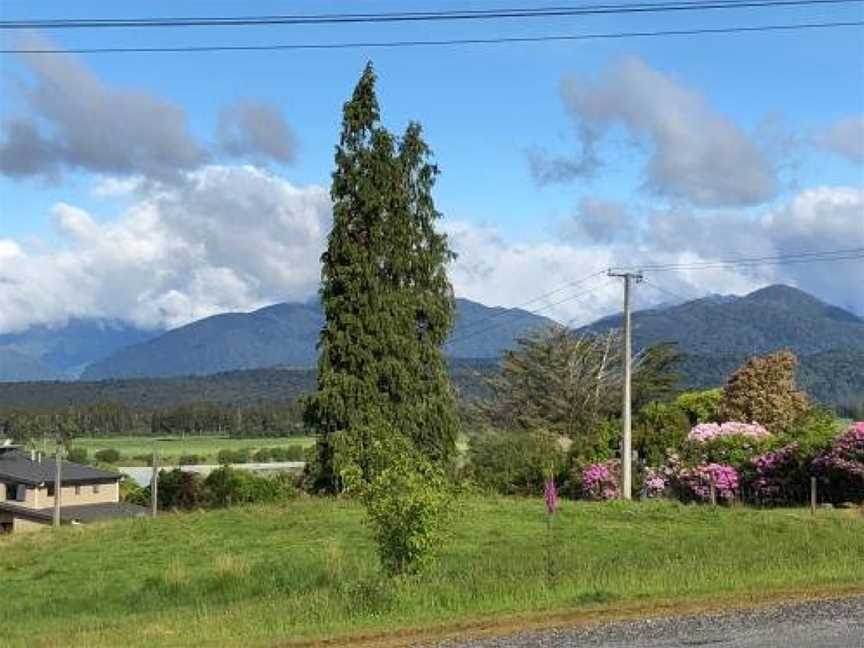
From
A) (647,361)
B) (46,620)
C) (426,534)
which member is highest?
(647,361)

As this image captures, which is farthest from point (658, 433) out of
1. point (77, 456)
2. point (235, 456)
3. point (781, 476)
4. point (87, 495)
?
point (235, 456)

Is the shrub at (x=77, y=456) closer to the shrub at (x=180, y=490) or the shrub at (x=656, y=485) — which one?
the shrub at (x=180, y=490)

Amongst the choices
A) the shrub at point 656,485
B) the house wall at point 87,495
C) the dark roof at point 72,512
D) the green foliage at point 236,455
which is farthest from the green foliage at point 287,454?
the shrub at point 656,485

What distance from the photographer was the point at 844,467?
33375mm

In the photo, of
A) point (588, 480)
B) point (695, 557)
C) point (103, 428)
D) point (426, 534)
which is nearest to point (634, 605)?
point (426, 534)

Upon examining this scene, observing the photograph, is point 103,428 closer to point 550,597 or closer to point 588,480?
point 588,480

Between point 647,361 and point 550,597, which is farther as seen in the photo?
point 647,361

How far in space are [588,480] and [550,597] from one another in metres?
27.8

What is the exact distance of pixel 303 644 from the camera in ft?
40.2

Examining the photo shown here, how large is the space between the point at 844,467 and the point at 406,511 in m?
21.8

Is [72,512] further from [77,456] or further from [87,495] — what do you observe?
[77,456]

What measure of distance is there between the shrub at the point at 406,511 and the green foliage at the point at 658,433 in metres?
27.8

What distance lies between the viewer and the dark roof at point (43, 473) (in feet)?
246

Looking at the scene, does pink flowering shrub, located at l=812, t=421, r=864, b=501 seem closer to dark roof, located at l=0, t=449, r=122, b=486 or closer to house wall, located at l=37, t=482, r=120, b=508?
dark roof, located at l=0, t=449, r=122, b=486
